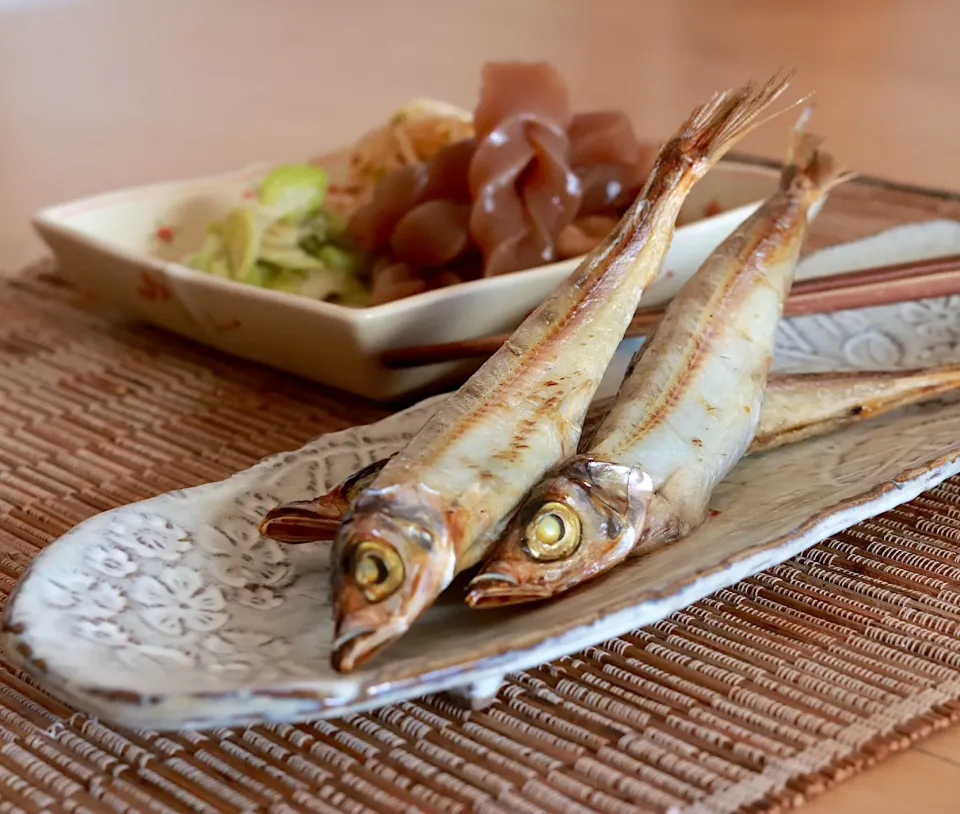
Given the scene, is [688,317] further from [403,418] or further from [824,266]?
[824,266]

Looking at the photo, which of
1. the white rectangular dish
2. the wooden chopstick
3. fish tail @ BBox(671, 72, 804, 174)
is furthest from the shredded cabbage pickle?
fish tail @ BBox(671, 72, 804, 174)

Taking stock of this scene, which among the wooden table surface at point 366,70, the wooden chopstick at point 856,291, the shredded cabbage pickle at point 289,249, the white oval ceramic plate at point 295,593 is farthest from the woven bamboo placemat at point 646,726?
the wooden table surface at point 366,70

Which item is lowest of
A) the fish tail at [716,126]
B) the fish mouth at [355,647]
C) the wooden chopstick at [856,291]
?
the fish mouth at [355,647]

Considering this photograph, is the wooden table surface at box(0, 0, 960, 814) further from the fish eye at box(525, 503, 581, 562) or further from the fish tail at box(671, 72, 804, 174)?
the fish eye at box(525, 503, 581, 562)

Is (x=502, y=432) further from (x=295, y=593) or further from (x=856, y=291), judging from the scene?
(x=856, y=291)

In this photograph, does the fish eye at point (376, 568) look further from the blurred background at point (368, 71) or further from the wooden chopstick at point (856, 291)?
the blurred background at point (368, 71)

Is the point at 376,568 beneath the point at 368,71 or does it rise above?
above

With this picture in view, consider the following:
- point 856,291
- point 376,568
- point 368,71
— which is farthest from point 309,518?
point 368,71
